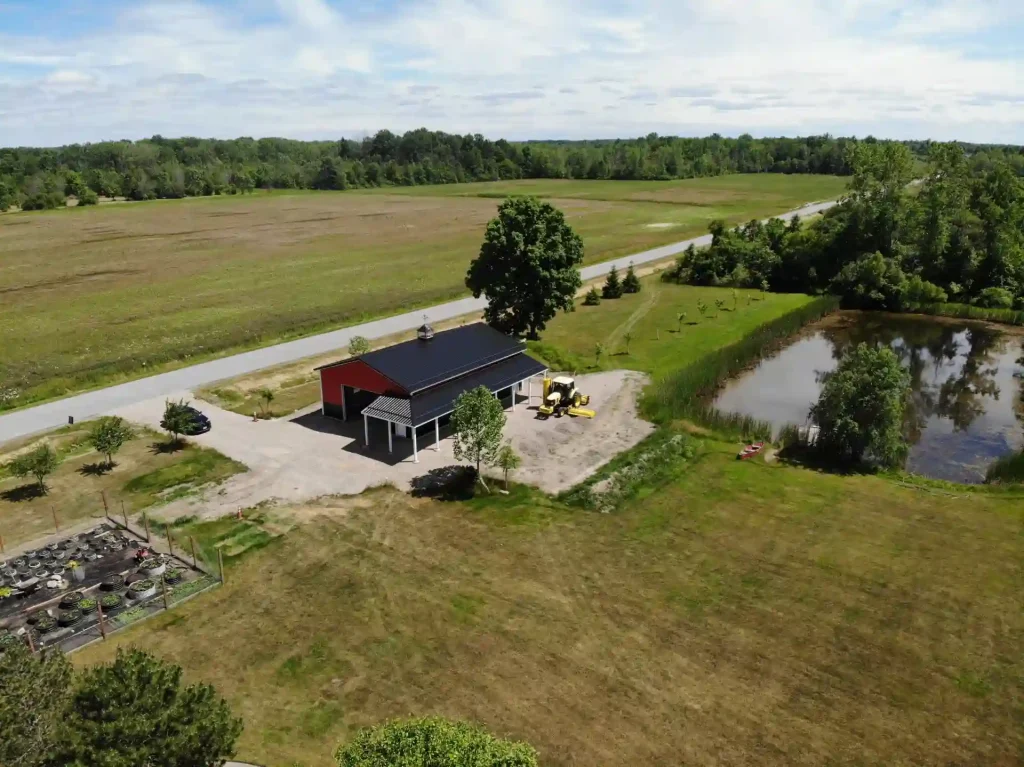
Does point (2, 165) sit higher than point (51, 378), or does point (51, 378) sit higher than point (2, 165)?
point (2, 165)

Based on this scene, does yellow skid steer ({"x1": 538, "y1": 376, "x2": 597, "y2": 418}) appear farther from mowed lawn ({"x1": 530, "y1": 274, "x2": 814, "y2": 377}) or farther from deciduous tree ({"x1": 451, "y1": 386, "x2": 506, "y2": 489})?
deciduous tree ({"x1": 451, "y1": 386, "x2": 506, "y2": 489})

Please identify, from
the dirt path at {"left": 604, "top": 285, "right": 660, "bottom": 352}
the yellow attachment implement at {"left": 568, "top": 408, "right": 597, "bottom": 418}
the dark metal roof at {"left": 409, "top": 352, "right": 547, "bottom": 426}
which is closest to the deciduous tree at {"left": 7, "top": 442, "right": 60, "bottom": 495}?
the dark metal roof at {"left": 409, "top": 352, "right": 547, "bottom": 426}

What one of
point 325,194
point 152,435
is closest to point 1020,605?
point 152,435

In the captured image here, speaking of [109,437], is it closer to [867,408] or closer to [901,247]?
[867,408]

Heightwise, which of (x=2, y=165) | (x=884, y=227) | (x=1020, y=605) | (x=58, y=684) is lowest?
(x=1020, y=605)

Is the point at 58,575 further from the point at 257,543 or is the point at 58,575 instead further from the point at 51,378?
the point at 51,378
